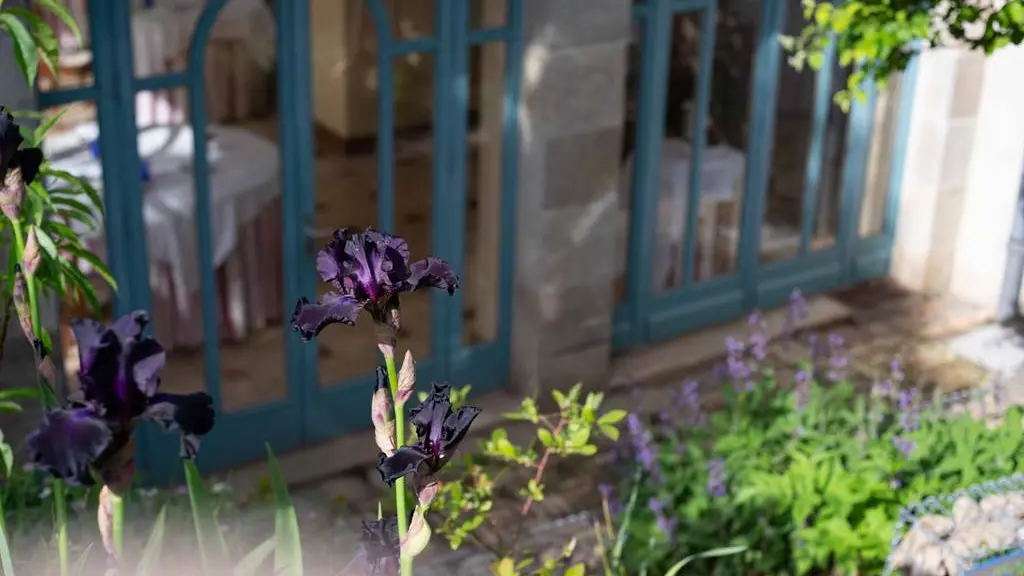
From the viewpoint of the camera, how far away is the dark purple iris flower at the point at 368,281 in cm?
252

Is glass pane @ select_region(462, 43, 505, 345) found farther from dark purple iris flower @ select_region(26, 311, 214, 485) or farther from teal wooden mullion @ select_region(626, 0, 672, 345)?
dark purple iris flower @ select_region(26, 311, 214, 485)

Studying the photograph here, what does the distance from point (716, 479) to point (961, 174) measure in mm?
3524

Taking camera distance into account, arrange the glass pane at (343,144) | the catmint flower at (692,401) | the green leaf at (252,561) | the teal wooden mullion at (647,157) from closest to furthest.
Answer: the green leaf at (252,561) → the catmint flower at (692,401) → the glass pane at (343,144) → the teal wooden mullion at (647,157)

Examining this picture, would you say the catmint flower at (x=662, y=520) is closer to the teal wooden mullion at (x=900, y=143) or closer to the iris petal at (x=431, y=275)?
the iris petal at (x=431, y=275)

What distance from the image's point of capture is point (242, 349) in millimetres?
6273

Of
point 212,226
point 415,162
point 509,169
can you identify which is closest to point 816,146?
point 509,169

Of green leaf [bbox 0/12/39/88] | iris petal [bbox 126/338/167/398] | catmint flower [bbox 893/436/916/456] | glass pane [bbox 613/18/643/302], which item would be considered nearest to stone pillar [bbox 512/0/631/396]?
glass pane [bbox 613/18/643/302]

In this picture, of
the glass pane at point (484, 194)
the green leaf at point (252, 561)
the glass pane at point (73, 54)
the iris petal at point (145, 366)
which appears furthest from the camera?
the glass pane at point (484, 194)

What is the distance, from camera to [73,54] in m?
6.87

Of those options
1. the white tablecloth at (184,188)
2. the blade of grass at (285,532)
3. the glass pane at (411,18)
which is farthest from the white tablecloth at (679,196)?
the blade of grass at (285,532)

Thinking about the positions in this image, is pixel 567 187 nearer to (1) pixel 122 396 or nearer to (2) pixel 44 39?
(2) pixel 44 39

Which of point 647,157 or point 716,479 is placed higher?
point 647,157

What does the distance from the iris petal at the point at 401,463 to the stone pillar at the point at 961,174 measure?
18.5ft

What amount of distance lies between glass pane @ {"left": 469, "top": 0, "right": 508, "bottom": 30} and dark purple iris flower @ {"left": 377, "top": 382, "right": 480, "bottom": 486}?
144 inches
